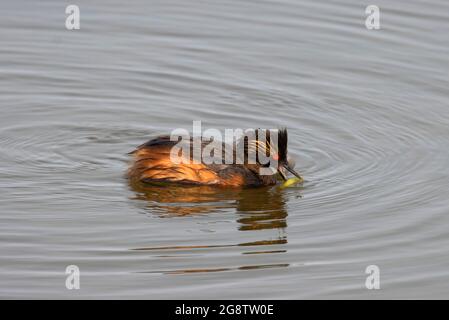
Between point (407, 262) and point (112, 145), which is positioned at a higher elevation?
point (112, 145)

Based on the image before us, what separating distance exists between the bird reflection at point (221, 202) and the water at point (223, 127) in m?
0.03

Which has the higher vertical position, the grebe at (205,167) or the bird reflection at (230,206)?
the grebe at (205,167)

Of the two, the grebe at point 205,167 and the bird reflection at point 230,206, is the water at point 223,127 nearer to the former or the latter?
the bird reflection at point 230,206

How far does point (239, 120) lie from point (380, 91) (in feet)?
7.35

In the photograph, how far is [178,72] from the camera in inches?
607

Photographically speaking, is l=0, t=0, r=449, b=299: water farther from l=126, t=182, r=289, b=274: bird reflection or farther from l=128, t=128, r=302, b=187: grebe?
l=128, t=128, r=302, b=187: grebe

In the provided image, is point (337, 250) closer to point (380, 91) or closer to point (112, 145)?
point (112, 145)

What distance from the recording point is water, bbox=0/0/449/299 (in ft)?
33.6

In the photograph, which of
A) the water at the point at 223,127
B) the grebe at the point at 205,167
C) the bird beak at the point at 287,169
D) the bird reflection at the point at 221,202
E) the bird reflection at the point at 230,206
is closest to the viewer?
the water at the point at 223,127

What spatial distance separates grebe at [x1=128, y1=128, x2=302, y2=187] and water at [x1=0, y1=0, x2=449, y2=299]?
0.50 feet

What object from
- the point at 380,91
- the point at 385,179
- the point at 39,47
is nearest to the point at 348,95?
the point at 380,91

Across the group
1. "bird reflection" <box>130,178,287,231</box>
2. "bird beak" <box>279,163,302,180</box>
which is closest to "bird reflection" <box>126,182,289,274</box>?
"bird reflection" <box>130,178,287,231</box>

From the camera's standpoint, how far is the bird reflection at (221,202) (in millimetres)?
11602

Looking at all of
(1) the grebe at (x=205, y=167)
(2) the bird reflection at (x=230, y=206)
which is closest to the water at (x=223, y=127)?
(2) the bird reflection at (x=230, y=206)
